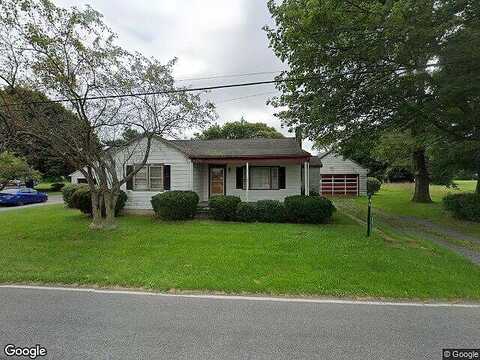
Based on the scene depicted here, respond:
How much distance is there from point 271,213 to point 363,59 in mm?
6847

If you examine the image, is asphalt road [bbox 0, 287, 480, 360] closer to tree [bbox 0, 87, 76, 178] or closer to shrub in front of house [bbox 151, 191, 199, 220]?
tree [bbox 0, 87, 76, 178]

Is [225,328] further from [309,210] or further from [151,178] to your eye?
[151,178]

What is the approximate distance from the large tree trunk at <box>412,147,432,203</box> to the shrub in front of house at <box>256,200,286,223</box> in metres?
14.8

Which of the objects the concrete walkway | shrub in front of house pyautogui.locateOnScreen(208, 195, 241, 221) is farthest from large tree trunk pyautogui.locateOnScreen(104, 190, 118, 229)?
the concrete walkway

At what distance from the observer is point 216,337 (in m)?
3.85

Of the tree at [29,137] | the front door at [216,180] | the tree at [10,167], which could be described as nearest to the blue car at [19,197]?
the tree at [29,137]

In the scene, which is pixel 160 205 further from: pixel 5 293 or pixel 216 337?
pixel 216 337


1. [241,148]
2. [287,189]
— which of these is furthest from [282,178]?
[241,148]

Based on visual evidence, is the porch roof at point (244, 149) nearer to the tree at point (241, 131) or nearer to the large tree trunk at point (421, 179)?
the large tree trunk at point (421, 179)

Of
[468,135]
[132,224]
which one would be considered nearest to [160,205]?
Result: [132,224]

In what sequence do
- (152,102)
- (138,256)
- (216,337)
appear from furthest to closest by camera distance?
(152,102), (138,256), (216,337)

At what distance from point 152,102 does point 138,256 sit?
575 cm

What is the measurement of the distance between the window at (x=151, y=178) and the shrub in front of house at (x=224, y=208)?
3.09 meters

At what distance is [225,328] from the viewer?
4.10m
